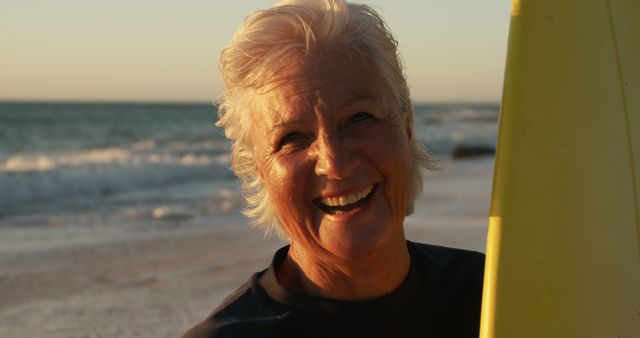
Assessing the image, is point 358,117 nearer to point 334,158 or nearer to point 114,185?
point 334,158

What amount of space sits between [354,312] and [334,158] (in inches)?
16.6

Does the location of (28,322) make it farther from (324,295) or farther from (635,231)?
(635,231)

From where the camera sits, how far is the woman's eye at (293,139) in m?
2.22

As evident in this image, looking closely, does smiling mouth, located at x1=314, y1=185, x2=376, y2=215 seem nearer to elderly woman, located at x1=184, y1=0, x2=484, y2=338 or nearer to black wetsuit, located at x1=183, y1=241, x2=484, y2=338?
elderly woman, located at x1=184, y1=0, x2=484, y2=338

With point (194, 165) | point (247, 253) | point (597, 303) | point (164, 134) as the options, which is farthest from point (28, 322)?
point (164, 134)

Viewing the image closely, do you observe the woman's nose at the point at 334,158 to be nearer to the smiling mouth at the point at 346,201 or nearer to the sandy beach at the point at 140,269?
the smiling mouth at the point at 346,201

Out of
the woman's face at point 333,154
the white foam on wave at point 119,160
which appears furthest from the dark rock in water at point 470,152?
the woman's face at point 333,154

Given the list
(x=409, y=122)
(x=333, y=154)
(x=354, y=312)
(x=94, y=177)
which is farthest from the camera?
(x=94, y=177)

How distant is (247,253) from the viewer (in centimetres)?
714

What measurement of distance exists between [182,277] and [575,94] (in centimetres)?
458

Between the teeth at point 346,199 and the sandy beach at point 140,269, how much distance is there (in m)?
3.03

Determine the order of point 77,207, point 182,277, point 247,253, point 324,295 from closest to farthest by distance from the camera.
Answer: point 324,295, point 182,277, point 247,253, point 77,207

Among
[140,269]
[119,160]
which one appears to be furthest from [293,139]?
[119,160]

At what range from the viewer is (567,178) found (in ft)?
7.50
